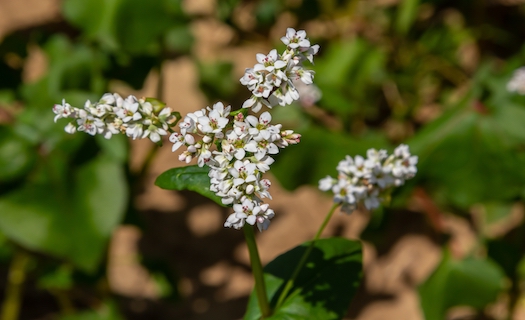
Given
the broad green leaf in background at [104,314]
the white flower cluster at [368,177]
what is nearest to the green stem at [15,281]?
the broad green leaf in background at [104,314]

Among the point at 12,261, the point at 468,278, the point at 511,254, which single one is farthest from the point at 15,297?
the point at 511,254

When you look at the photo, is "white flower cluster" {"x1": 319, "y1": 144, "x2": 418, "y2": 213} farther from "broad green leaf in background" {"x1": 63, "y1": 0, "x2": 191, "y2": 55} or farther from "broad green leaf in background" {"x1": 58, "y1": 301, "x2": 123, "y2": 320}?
"broad green leaf in background" {"x1": 58, "y1": 301, "x2": 123, "y2": 320}

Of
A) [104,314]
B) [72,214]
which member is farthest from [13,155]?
[104,314]

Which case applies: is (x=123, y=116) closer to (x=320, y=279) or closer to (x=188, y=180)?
(x=188, y=180)

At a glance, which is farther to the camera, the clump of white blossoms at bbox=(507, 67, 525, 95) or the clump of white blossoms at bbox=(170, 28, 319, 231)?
the clump of white blossoms at bbox=(507, 67, 525, 95)

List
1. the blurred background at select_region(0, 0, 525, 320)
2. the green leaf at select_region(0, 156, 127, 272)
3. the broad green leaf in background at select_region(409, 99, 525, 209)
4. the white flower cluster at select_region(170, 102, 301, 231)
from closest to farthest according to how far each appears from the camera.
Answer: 1. the white flower cluster at select_region(170, 102, 301, 231)
2. the green leaf at select_region(0, 156, 127, 272)
3. the blurred background at select_region(0, 0, 525, 320)
4. the broad green leaf in background at select_region(409, 99, 525, 209)

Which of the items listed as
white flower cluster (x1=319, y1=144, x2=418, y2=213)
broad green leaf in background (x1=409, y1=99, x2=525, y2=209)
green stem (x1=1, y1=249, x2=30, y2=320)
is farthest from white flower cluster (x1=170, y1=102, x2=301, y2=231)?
green stem (x1=1, y1=249, x2=30, y2=320)

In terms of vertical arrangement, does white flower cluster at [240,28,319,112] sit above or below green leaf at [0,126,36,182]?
below

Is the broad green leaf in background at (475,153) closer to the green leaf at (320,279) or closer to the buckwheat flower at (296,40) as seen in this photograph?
the green leaf at (320,279)
